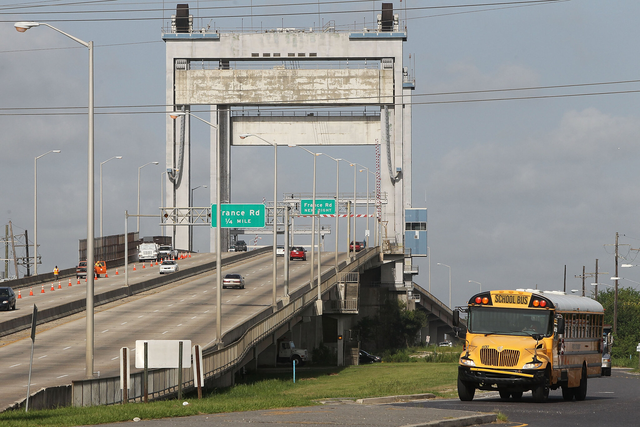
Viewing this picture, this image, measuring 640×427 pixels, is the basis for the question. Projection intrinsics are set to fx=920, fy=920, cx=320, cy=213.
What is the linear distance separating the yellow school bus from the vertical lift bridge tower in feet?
231

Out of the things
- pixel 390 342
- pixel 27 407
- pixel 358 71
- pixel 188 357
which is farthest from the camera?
pixel 390 342

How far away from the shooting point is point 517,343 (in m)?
24.2

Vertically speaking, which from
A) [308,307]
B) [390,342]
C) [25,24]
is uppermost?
[25,24]

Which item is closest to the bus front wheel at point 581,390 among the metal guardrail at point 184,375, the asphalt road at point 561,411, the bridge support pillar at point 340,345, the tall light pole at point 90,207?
the asphalt road at point 561,411

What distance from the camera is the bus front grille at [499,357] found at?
24031mm

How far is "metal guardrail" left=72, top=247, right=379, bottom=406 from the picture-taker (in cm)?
2295

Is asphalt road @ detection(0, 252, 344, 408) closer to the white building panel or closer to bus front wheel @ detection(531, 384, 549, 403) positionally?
bus front wheel @ detection(531, 384, 549, 403)

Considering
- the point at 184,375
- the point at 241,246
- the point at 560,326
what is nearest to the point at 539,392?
the point at 560,326

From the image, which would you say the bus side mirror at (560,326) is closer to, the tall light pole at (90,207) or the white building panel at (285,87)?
the tall light pole at (90,207)

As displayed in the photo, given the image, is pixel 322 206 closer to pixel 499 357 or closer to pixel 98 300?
pixel 98 300

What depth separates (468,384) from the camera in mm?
24969

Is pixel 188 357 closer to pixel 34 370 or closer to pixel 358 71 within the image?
pixel 34 370

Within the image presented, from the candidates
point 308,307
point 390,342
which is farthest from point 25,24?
point 390,342

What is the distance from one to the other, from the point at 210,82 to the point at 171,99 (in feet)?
14.7
